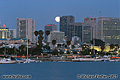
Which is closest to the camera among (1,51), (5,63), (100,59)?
(5,63)

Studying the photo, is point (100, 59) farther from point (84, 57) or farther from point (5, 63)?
point (5, 63)

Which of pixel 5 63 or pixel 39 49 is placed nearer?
pixel 5 63

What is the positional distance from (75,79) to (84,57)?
74364 millimetres

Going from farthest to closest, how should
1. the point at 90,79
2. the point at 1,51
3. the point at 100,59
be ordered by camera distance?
the point at 1,51
the point at 100,59
the point at 90,79

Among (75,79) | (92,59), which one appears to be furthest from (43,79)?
(92,59)

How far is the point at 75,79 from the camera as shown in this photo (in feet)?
200

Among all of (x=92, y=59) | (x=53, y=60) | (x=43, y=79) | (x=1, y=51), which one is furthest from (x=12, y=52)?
(x=43, y=79)

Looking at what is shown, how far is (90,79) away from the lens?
5788 centimetres

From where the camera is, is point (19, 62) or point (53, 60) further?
point (53, 60)

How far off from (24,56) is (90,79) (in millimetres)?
72716

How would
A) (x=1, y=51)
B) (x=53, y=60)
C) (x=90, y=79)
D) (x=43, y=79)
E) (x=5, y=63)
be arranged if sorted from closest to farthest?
(x=90, y=79) < (x=43, y=79) < (x=5, y=63) < (x=53, y=60) < (x=1, y=51)

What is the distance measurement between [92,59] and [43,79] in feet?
225

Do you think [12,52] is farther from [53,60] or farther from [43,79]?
[43,79]

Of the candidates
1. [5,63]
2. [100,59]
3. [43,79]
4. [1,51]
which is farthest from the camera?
[1,51]
